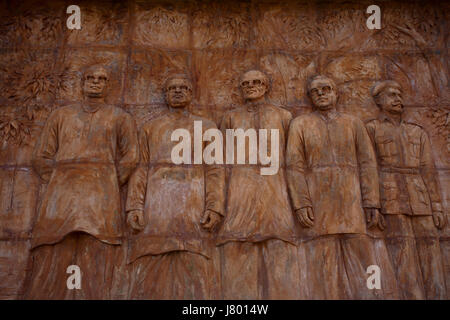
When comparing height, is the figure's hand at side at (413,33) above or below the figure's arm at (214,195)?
above

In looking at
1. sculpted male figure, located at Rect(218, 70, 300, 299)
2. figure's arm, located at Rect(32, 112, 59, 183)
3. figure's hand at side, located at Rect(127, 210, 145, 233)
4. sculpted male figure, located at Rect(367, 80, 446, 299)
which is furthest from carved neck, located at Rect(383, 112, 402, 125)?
figure's arm, located at Rect(32, 112, 59, 183)

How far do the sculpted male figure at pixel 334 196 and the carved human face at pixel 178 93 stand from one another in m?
1.69

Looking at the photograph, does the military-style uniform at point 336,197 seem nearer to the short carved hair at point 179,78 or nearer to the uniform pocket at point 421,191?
the uniform pocket at point 421,191

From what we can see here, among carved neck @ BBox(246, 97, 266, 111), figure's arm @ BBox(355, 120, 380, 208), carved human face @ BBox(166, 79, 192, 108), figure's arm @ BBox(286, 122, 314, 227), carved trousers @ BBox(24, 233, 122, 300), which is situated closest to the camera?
carved trousers @ BBox(24, 233, 122, 300)

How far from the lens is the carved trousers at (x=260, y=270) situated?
297 inches

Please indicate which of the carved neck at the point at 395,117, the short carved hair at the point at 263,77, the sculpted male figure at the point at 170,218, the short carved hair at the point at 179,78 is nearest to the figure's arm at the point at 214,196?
the sculpted male figure at the point at 170,218

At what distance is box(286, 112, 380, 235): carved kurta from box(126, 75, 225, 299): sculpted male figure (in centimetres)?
119

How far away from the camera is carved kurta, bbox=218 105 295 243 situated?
25.3 ft

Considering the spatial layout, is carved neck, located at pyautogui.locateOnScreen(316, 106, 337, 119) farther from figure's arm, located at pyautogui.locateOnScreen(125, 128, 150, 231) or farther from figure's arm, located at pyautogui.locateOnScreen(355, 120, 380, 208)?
figure's arm, located at pyautogui.locateOnScreen(125, 128, 150, 231)

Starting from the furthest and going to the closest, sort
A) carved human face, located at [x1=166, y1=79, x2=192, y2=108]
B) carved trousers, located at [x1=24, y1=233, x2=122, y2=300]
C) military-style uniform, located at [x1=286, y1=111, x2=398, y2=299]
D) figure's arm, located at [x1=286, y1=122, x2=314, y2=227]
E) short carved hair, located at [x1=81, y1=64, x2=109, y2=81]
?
short carved hair, located at [x1=81, y1=64, x2=109, y2=81], carved human face, located at [x1=166, y1=79, x2=192, y2=108], figure's arm, located at [x1=286, y1=122, x2=314, y2=227], military-style uniform, located at [x1=286, y1=111, x2=398, y2=299], carved trousers, located at [x1=24, y1=233, x2=122, y2=300]

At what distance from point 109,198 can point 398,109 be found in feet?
15.2

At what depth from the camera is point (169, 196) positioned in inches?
310

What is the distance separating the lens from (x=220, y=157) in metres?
8.23

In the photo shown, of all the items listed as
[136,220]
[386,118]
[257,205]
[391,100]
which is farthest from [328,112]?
[136,220]
